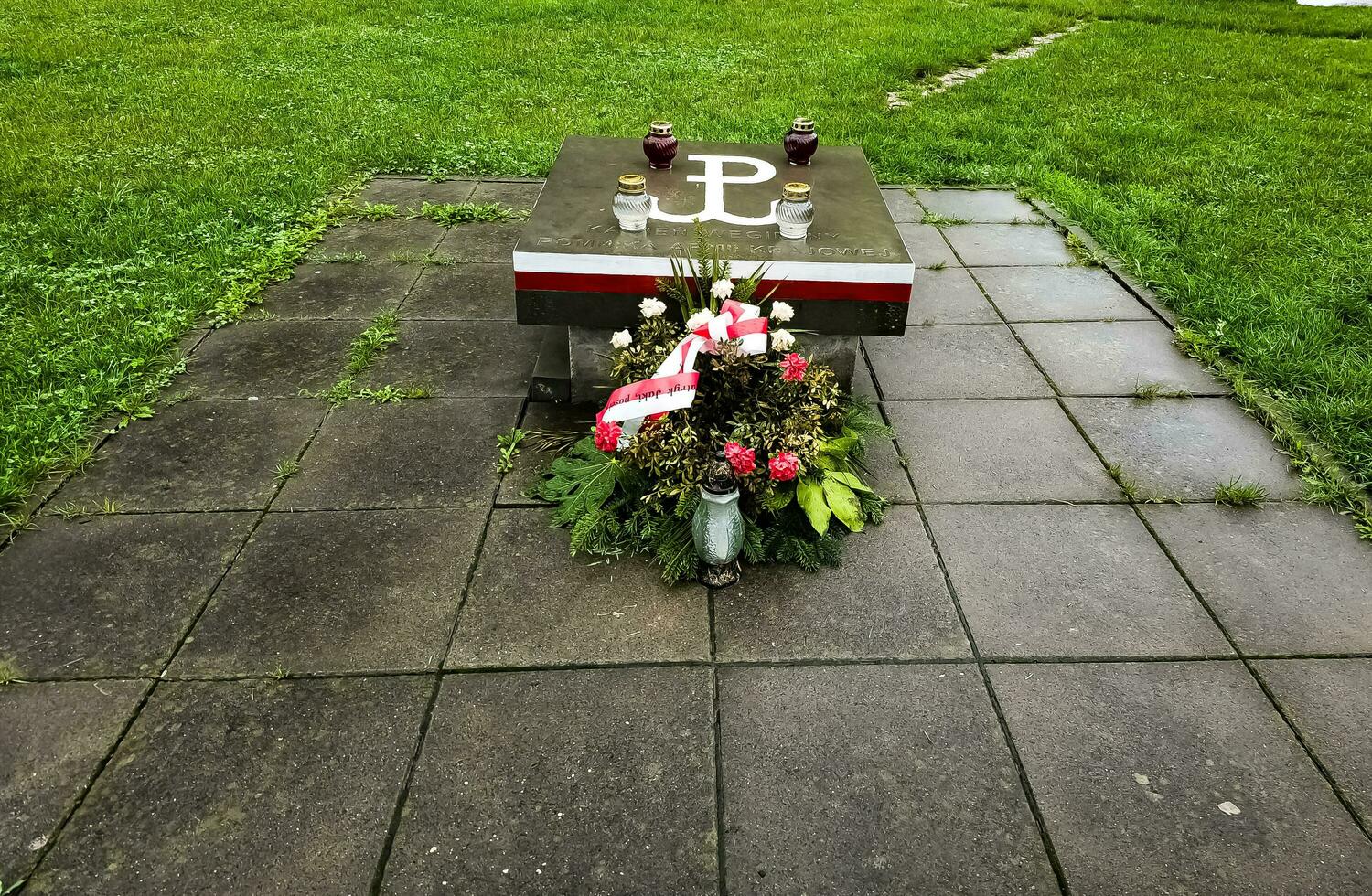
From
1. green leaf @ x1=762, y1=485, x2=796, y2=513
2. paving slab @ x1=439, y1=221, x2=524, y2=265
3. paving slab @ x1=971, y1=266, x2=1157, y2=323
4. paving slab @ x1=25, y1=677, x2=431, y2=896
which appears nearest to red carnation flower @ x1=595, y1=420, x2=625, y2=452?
green leaf @ x1=762, y1=485, x2=796, y2=513

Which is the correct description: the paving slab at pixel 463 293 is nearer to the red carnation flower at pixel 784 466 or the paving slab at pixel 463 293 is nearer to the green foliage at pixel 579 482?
the green foliage at pixel 579 482

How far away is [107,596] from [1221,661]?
352cm

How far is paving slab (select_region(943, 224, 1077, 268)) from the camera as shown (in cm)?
580

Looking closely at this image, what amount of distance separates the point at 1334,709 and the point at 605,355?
2797mm

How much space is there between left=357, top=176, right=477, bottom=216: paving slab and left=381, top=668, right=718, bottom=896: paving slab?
4424 millimetres

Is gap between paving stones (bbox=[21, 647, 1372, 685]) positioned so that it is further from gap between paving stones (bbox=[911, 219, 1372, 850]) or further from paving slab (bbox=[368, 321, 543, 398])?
paving slab (bbox=[368, 321, 543, 398])

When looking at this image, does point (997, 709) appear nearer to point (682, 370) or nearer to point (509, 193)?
point (682, 370)

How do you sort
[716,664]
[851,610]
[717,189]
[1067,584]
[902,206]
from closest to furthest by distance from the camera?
[716,664], [851,610], [1067,584], [717,189], [902,206]

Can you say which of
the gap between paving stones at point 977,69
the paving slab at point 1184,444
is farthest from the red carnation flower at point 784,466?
the gap between paving stones at point 977,69

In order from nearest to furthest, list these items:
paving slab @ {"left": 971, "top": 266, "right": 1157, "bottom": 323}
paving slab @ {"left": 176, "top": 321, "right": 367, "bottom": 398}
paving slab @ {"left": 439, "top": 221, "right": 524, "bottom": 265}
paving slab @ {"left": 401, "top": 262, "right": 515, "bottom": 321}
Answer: paving slab @ {"left": 176, "top": 321, "right": 367, "bottom": 398}
paving slab @ {"left": 401, "top": 262, "right": 515, "bottom": 321}
paving slab @ {"left": 971, "top": 266, "right": 1157, "bottom": 323}
paving slab @ {"left": 439, "top": 221, "right": 524, "bottom": 265}

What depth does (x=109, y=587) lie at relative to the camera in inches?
125

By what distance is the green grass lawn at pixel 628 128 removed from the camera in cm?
478

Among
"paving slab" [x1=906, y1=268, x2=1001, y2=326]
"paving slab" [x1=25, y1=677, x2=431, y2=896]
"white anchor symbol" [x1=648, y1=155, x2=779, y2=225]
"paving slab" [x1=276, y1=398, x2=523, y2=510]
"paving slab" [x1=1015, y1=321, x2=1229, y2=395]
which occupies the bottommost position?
"paving slab" [x1=25, y1=677, x2=431, y2=896]

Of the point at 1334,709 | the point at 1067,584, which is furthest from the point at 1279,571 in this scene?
the point at 1067,584
